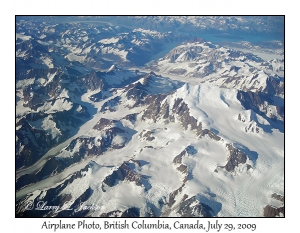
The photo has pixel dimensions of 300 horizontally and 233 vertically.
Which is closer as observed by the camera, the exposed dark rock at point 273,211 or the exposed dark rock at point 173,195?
the exposed dark rock at point 273,211

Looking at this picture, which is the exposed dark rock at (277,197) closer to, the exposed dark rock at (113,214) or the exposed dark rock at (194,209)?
the exposed dark rock at (194,209)

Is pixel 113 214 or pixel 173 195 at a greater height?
pixel 173 195

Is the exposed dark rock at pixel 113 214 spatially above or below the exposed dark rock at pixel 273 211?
above

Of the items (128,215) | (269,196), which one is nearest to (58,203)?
(128,215)

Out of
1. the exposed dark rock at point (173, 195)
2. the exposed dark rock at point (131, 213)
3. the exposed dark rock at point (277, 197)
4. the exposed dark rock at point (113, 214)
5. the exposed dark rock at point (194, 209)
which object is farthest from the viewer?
the exposed dark rock at point (173, 195)

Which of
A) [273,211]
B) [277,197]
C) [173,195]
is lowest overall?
[273,211]

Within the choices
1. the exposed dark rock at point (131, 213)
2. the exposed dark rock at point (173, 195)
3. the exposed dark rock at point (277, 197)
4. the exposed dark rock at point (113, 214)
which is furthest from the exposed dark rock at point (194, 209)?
the exposed dark rock at point (277, 197)

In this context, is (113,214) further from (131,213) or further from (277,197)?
(277,197)

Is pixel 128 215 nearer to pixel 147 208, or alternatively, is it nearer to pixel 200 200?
pixel 147 208

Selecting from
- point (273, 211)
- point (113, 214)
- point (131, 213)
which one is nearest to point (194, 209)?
point (131, 213)

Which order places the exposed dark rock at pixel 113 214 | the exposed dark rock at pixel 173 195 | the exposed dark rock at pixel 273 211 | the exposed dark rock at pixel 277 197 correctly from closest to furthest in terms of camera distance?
1. the exposed dark rock at pixel 273 211
2. the exposed dark rock at pixel 113 214
3. the exposed dark rock at pixel 277 197
4. the exposed dark rock at pixel 173 195
